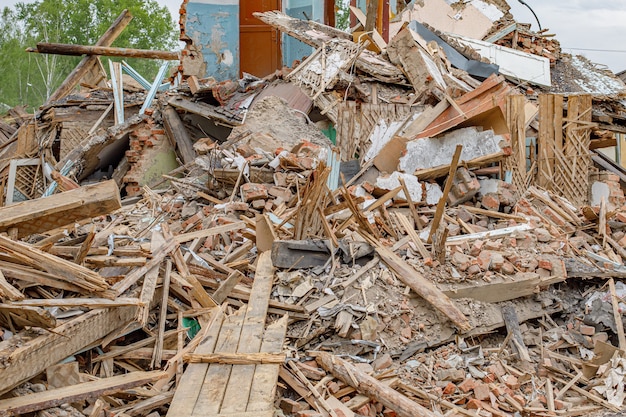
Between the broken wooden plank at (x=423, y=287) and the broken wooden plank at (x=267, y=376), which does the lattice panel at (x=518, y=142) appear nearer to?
the broken wooden plank at (x=423, y=287)

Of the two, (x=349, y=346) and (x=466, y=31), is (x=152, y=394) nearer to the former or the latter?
(x=349, y=346)

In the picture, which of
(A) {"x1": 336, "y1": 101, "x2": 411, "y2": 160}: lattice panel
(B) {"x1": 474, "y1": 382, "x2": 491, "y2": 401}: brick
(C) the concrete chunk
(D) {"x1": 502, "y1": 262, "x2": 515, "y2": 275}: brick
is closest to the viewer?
(B) {"x1": 474, "y1": 382, "x2": 491, "y2": 401}: brick

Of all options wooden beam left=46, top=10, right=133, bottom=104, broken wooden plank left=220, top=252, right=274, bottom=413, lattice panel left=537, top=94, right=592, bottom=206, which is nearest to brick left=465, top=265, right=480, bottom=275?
broken wooden plank left=220, top=252, right=274, bottom=413

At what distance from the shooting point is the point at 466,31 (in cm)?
1378

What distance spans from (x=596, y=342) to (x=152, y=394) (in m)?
3.67

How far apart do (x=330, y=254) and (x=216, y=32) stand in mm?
7837

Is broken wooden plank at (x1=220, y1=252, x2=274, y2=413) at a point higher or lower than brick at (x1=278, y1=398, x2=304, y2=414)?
higher

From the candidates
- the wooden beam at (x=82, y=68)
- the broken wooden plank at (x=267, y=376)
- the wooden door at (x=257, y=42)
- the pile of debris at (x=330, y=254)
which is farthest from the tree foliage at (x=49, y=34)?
the broken wooden plank at (x=267, y=376)

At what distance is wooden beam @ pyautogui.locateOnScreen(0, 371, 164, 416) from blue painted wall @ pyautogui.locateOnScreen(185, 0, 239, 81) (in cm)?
891

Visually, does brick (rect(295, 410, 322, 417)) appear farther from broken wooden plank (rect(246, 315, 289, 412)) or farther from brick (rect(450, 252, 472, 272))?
brick (rect(450, 252, 472, 272))

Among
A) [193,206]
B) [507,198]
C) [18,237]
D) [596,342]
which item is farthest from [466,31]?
[18,237]

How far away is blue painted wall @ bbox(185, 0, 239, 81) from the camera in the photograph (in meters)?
12.5

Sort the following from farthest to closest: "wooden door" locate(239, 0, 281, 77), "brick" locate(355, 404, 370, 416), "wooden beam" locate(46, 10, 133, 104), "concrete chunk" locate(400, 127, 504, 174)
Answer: "wooden beam" locate(46, 10, 133, 104)
"wooden door" locate(239, 0, 281, 77)
"concrete chunk" locate(400, 127, 504, 174)
"brick" locate(355, 404, 370, 416)

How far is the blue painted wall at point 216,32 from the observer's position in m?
12.5
